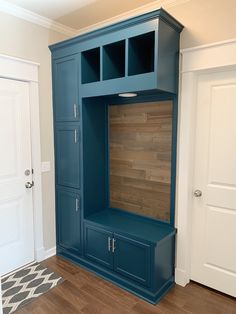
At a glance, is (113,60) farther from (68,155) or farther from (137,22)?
(68,155)

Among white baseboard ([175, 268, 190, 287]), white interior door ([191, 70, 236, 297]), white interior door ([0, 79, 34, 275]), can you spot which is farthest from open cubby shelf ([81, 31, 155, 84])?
white baseboard ([175, 268, 190, 287])

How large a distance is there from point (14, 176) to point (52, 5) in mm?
1788

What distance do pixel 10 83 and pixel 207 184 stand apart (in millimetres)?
2216

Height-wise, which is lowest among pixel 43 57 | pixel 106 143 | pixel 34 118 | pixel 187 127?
pixel 106 143

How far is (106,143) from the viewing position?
3004 millimetres

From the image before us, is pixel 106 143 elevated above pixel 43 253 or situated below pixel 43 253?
above

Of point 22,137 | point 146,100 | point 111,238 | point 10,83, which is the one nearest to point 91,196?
point 111,238

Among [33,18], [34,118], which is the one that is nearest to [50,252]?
[34,118]

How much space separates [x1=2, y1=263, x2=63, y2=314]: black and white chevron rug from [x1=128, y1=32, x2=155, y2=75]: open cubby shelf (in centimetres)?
221

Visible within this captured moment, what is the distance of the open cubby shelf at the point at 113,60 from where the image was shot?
7.95ft

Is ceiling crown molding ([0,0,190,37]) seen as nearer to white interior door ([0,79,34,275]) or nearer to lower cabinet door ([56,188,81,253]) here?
white interior door ([0,79,34,275])

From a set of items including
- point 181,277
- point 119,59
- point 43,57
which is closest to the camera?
point 181,277

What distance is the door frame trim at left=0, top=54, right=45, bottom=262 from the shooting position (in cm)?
255

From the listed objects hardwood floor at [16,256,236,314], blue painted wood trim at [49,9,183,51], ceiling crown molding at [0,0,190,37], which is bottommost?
hardwood floor at [16,256,236,314]
